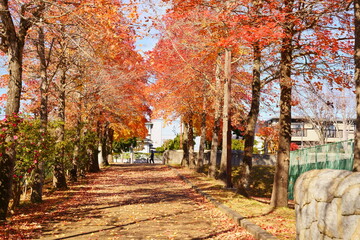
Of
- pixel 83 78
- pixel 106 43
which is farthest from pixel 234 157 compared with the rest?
pixel 106 43

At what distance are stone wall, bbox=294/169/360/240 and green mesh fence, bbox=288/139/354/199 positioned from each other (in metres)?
8.95

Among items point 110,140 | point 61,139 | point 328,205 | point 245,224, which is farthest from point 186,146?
point 328,205

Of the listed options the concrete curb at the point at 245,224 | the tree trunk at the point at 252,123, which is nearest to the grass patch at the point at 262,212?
the concrete curb at the point at 245,224

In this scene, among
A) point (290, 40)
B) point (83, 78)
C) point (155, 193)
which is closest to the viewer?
point (290, 40)

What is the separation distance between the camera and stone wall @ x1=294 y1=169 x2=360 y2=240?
4.58 m

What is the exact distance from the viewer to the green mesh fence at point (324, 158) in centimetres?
1480

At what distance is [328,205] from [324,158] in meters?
12.8

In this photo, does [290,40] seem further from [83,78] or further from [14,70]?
[83,78]

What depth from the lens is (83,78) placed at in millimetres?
20359

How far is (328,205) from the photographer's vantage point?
5305 millimetres

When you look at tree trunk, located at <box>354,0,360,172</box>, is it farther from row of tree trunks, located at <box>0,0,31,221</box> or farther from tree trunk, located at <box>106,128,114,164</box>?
tree trunk, located at <box>106,128,114,164</box>

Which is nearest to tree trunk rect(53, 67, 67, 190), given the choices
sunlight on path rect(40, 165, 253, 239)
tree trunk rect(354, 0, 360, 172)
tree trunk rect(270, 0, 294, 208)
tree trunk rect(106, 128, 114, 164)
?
sunlight on path rect(40, 165, 253, 239)

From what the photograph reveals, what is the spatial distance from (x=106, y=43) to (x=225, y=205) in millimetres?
7343

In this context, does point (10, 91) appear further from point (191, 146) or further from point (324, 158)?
point (191, 146)
